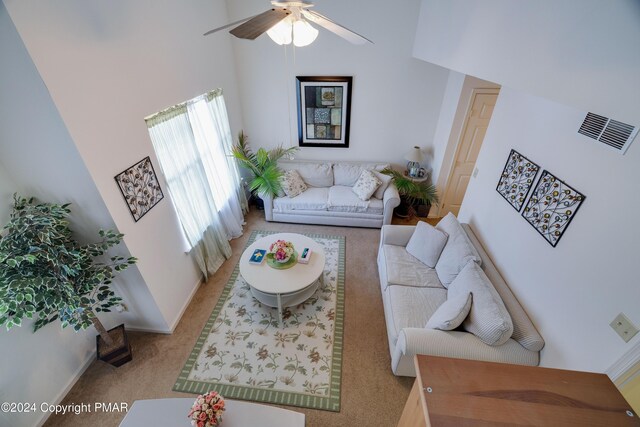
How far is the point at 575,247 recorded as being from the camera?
1.82 metres

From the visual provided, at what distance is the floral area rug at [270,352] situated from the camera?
2.40 metres

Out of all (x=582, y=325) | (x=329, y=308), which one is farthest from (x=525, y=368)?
(x=329, y=308)

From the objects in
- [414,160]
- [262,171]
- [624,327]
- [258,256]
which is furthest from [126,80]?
[414,160]

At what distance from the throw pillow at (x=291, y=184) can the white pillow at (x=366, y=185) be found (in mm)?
886

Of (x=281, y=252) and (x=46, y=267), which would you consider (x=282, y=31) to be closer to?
(x=281, y=252)

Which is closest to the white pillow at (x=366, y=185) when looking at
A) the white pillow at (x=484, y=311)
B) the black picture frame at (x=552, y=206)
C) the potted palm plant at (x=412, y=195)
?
the potted palm plant at (x=412, y=195)

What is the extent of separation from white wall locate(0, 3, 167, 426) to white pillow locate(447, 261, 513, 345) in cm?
286

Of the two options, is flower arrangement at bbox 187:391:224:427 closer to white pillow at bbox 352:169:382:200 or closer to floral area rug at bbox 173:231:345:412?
floral area rug at bbox 173:231:345:412

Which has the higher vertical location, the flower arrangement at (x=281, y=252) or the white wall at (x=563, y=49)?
the white wall at (x=563, y=49)

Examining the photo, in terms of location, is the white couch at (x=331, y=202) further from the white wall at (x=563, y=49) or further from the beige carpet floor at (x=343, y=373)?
the white wall at (x=563, y=49)

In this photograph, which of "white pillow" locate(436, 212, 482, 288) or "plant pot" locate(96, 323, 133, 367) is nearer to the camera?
"plant pot" locate(96, 323, 133, 367)

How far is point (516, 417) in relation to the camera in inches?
36.2

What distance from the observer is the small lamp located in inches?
172

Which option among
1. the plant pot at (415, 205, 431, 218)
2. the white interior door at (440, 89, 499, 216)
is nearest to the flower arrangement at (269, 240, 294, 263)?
the plant pot at (415, 205, 431, 218)
